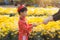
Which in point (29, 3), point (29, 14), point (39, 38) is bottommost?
point (29, 3)

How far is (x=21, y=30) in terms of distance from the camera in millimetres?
5199

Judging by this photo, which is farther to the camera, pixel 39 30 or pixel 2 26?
pixel 2 26

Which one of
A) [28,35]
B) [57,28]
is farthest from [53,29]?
[28,35]

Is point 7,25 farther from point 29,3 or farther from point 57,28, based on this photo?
point 29,3

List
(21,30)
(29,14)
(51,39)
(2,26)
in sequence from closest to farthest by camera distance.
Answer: (21,30)
(51,39)
(2,26)
(29,14)

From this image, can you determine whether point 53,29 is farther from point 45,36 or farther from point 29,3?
point 29,3

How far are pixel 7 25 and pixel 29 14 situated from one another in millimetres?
2800

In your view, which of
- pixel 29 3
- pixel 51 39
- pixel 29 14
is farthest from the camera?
pixel 29 3

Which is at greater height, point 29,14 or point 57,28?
point 57,28

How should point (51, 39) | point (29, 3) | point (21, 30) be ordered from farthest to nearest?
1. point (29, 3)
2. point (51, 39)
3. point (21, 30)

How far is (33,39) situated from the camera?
5.72 metres

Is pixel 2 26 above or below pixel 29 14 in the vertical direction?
above

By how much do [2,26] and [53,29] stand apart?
3.66 feet

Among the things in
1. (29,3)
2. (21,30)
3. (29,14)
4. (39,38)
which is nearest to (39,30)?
(39,38)
